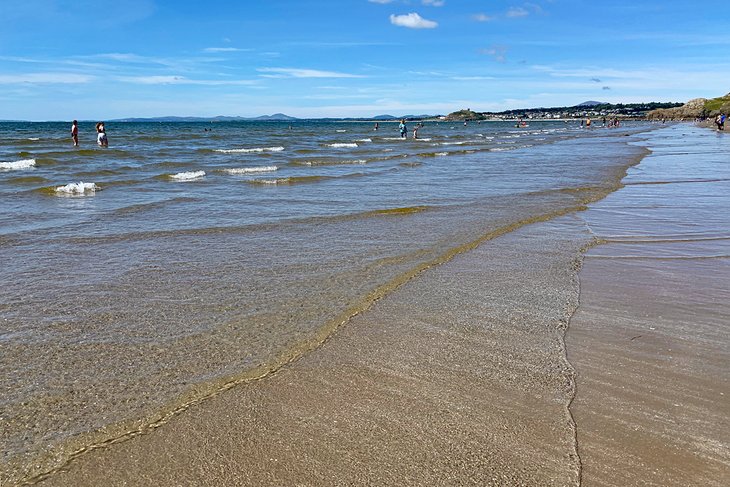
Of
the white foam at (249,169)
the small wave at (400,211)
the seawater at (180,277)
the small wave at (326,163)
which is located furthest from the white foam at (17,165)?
the small wave at (400,211)

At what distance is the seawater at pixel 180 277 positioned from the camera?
4059mm

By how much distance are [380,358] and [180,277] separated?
3.54 m

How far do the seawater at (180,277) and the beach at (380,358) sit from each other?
0.10ft

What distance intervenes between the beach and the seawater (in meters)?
0.03

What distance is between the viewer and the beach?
11.0ft

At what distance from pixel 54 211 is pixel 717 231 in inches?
532

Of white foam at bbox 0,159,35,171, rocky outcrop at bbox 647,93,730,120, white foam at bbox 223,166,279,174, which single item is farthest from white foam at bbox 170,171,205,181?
rocky outcrop at bbox 647,93,730,120

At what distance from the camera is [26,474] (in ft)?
10.4

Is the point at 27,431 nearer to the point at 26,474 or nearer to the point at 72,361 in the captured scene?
the point at 26,474

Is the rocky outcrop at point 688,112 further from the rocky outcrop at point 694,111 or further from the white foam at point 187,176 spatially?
the white foam at point 187,176

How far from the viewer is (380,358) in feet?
15.7

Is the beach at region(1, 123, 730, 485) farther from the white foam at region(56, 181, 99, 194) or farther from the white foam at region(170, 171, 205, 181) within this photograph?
the white foam at region(170, 171, 205, 181)

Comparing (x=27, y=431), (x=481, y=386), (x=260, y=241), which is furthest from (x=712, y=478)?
(x=260, y=241)

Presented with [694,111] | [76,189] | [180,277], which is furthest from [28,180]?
[694,111]
